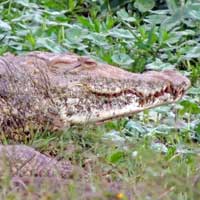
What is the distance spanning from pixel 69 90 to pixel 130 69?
1.59 m

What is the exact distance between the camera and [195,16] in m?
8.12

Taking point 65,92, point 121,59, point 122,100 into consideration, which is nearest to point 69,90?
point 65,92

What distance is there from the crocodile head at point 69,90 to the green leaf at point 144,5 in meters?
2.36

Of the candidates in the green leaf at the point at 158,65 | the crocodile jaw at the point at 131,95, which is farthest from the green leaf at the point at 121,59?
the crocodile jaw at the point at 131,95

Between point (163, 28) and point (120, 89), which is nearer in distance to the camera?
point (120, 89)

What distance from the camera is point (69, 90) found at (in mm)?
6020

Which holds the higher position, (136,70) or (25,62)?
(25,62)

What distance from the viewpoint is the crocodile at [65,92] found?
19.3 ft

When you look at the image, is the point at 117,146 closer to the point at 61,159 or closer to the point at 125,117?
the point at 61,159

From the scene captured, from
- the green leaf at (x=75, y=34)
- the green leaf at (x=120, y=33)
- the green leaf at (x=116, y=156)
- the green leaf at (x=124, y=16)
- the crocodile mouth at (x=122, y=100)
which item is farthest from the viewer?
the green leaf at (x=124, y=16)

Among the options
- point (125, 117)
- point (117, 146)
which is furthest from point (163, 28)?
point (117, 146)

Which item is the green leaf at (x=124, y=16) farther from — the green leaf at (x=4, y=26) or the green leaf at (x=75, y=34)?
the green leaf at (x=4, y=26)

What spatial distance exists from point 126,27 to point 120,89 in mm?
2204

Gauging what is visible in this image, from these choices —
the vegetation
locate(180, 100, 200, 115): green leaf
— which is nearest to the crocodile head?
the vegetation
